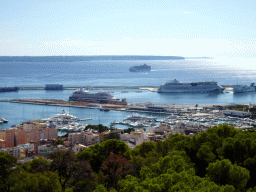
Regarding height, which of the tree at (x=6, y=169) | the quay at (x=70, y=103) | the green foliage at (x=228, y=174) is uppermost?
the green foliage at (x=228, y=174)

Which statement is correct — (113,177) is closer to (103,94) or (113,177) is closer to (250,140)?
(250,140)

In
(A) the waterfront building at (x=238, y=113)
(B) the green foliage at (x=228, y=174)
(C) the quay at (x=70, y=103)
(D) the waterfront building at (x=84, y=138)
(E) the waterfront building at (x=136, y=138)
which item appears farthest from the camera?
(C) the quay at (x=70, y=103)

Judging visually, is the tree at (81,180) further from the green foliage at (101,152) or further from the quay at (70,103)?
the quay at (70,103)

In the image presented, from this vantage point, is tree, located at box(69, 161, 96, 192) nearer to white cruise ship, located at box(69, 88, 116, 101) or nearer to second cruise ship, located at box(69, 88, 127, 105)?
second cruise ship, located at box(69, 88, 127, 105)

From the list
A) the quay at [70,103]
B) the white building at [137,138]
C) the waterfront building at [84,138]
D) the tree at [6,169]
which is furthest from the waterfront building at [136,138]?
the quay at [70,103]

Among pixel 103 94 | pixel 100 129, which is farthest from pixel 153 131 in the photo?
pixel 103 94

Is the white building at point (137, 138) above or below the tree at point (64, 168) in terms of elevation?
below

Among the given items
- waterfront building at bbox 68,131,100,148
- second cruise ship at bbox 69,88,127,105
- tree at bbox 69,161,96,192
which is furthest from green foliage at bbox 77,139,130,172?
second cruise ship at bbox 69,88,127,105
